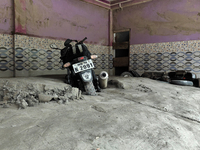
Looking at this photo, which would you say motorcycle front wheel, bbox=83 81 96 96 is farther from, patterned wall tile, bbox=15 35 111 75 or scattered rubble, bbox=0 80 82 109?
patterned wall tile, bbox=15 35 111 75

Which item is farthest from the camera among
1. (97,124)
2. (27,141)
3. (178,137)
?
(97,124)

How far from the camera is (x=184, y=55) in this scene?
514cm

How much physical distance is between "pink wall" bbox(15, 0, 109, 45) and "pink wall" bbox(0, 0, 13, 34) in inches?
6.8

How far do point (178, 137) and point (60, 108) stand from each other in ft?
4.15

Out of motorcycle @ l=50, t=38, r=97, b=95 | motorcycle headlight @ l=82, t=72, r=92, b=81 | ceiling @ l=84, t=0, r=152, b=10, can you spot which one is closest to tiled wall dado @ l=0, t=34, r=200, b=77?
ceiling @ l=84, t=0, r=152, b=10

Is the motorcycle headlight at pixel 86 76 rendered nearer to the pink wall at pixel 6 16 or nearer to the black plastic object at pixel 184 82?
the black plastic object at pixel 184 82

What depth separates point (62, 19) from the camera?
5008 millimetres

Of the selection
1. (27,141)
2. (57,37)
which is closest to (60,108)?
(27,141)

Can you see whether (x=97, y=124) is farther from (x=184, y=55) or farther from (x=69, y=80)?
(x=184, y=55)

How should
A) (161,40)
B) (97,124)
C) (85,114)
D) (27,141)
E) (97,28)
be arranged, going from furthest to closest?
1. (97,28)
2. (161,40)
3. (85,114)
4. (97,124)
5. (27,141)

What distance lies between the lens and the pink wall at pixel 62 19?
4223mm

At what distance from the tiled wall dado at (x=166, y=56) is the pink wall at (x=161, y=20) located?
0.21m

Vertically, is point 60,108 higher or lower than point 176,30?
lower

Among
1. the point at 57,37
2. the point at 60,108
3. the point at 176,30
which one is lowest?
the point at 60,108
